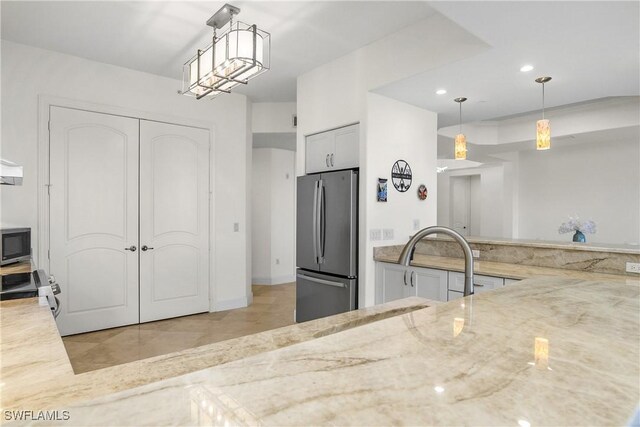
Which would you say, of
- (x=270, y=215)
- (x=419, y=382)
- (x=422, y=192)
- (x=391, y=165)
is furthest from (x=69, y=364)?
(x=270, y=215)

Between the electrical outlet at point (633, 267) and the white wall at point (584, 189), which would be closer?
the electrical outlet at point (633, 267)

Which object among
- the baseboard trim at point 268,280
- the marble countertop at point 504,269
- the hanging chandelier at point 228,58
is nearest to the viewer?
the hanging chandelier at point 228,58

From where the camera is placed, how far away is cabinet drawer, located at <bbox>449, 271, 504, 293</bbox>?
2.73m

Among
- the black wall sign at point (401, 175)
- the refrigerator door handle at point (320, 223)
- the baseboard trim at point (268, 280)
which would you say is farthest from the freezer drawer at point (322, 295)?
the baseboard trim at point (268, 280)

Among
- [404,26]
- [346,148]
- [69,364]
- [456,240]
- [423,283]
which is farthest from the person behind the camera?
[346,148]

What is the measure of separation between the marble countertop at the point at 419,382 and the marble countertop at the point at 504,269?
198 cm

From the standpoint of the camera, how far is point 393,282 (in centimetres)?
340

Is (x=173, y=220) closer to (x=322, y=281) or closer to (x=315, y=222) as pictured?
(x=315, y=222)

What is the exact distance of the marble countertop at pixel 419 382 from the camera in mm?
453

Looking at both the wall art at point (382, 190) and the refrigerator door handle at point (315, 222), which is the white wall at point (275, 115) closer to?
the refrigerator door handle at point (315, 222)

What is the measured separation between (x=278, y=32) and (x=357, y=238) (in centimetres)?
199

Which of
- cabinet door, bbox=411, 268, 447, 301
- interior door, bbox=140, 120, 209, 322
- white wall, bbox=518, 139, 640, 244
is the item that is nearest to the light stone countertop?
cabinet door, bbox=411, 268, 447, 301

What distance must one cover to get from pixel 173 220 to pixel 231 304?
1339 mm

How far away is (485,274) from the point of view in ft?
9.12
